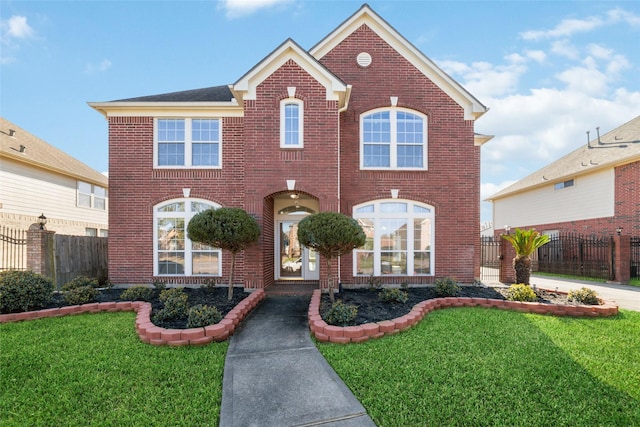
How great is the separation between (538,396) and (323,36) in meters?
11.0

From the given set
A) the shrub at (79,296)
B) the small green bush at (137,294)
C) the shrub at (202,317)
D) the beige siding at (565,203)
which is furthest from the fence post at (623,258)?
the shrub at (79,296)

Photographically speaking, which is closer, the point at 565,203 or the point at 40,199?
the point at 40,199

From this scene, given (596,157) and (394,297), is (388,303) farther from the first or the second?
(596,157)

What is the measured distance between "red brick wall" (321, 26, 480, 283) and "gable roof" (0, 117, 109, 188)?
1418cm

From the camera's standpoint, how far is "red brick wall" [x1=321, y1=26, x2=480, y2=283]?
1026 cm

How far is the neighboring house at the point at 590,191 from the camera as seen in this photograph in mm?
14289

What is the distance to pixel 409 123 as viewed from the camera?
34.3ft

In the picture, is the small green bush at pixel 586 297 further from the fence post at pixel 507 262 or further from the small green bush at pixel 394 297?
the small green bush at pixel 394 297

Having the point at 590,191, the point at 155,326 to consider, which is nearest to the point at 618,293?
the point at 590,191

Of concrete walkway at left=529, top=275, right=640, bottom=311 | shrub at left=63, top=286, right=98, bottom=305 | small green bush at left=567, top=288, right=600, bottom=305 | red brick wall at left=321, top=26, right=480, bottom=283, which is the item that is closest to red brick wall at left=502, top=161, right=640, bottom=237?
concrete walkway at left=529, top=275, right=640, bottom=311

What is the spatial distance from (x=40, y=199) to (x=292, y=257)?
42.8ft

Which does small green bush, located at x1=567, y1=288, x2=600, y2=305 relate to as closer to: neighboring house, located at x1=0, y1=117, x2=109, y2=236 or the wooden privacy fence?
the wooden privacy fence

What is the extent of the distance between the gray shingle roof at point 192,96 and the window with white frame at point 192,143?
0.82m

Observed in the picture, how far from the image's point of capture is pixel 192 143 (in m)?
10.1
